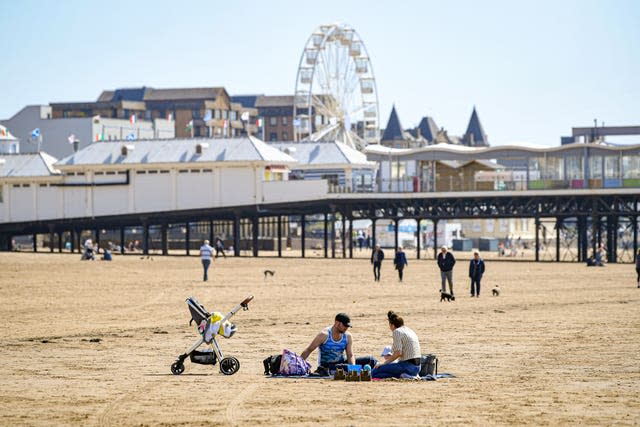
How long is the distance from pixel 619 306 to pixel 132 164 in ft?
147

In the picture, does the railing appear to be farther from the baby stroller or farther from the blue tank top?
the baby stroller

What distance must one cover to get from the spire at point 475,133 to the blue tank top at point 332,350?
559 feet

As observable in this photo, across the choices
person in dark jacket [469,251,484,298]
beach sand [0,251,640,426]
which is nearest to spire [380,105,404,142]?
beach sand [0,251,640,426]

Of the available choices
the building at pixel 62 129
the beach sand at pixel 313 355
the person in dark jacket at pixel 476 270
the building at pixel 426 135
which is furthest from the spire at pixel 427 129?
the person in dark jacket at pixel 476 270

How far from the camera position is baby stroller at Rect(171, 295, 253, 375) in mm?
18094

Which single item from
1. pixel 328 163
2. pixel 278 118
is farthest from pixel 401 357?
pixel 278 118

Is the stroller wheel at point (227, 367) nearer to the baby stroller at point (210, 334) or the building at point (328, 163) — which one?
the baby stroller at point (210, 334)

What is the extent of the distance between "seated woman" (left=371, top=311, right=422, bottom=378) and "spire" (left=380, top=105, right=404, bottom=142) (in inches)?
6345

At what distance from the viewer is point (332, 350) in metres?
18.0

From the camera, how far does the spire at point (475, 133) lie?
188163mm

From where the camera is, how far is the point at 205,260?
1695 inches

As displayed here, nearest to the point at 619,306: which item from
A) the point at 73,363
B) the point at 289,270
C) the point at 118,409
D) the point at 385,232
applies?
the point at 73,363

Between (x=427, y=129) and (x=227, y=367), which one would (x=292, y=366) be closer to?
(x=227, y=367)

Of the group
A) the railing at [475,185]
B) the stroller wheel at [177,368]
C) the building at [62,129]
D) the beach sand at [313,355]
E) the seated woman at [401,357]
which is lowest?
the beach sand at [313,355]
